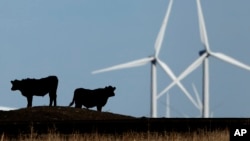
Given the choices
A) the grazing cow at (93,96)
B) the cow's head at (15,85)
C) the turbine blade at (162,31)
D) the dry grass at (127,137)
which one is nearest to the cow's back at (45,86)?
the cow's head at (15,85)

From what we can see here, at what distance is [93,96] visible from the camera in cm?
4681

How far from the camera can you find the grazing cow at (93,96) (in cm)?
4647

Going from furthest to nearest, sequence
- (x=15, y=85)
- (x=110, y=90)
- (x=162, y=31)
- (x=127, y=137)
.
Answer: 1. (x=162, y=31)
2. (x=110, y=90)
3. (x=15, y=85)
4. (x=127, y=137)

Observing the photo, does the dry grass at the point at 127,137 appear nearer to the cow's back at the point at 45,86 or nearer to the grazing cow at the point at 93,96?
the cow's back at the point at 45,86

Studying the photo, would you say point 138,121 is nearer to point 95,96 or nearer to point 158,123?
point 158,123

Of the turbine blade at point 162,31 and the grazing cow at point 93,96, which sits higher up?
the turbine blade at point 162,31

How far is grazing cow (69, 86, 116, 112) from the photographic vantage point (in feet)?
152

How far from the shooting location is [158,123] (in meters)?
28.5

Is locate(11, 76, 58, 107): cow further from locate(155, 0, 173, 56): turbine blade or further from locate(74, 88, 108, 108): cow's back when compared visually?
locate(155, 0, 173, 56): turbine blade

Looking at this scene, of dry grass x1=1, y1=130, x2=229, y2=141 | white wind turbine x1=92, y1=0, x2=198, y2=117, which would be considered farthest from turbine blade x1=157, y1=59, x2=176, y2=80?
dry grass x1=1, y1=130, x2=229, y2=141

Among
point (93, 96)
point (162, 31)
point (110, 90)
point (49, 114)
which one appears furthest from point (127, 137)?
point (162, 31)

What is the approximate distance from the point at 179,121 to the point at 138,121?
5.56ft

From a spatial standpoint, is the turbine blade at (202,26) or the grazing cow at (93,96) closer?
the grazing cow at (93,96)

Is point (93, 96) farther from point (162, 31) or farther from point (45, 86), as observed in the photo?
point (162, 31)
